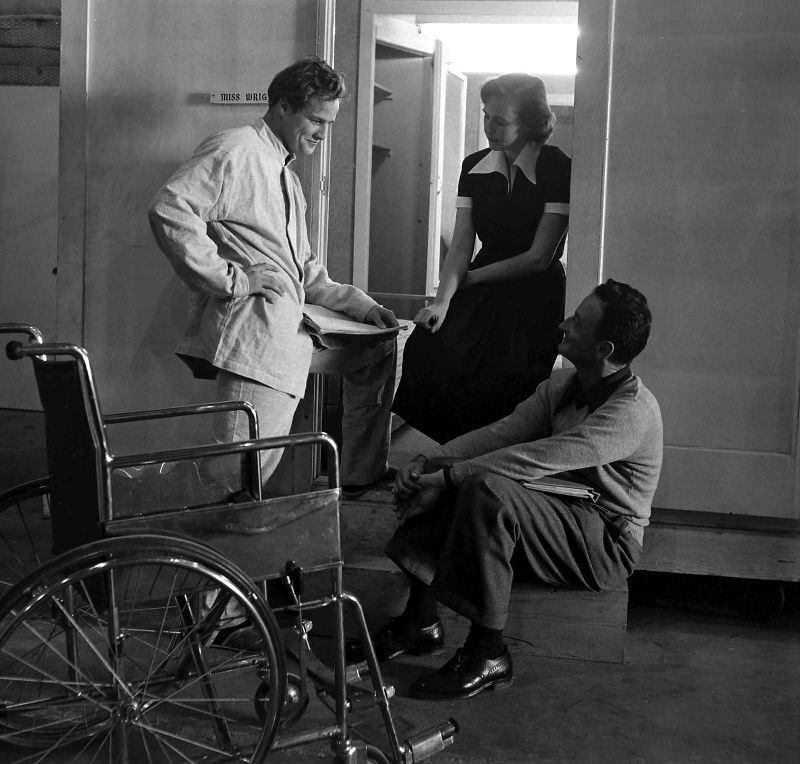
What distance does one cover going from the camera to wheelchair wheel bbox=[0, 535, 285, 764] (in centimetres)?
208

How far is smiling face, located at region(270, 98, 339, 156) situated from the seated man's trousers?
121 centimetres

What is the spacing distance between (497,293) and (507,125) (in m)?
0.63

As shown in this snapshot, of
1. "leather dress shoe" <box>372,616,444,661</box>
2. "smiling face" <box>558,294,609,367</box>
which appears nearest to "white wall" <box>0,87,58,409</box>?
"leather dress shoe" <box>372,616,444,661</box>

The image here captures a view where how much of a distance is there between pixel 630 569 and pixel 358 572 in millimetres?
866

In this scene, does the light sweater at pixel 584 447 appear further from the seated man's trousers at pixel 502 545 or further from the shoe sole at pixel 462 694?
the shoe sole at pixel 462 694

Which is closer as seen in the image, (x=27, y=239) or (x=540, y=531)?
(x=540, y=531)

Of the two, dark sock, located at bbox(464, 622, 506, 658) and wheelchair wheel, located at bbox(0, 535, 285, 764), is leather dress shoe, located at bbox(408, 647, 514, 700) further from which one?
wheelchair wheel, located at bbox(0, 535, 285, 764)

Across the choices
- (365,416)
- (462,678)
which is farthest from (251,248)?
(462,678)

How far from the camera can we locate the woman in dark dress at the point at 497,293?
157 inches

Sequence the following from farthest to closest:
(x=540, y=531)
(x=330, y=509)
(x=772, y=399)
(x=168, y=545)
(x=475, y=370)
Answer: (x=475, y=370), (x=772, y=399), (x=540, y=531), (x=330, y=509), (x=168, y=545)

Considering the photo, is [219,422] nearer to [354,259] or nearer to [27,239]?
[354,259]

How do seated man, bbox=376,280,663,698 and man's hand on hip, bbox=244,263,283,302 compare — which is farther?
man's hand on hip, bbox=244,263,283,302

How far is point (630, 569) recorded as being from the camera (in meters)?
3.25

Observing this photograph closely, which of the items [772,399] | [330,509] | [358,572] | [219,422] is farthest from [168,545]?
[772,399]
